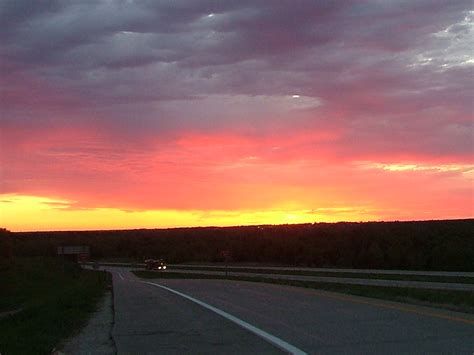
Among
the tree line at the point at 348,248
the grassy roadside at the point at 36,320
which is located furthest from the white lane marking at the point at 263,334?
the tree line at the point at 348,248

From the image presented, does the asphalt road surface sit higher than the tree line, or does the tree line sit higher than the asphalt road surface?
the tree line

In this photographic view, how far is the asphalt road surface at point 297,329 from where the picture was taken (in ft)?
46.8

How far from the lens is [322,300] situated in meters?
27.3

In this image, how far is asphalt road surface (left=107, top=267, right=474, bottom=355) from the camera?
14.3m

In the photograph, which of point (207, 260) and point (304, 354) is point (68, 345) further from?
point (207, 260)

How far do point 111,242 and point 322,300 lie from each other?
16398 cm

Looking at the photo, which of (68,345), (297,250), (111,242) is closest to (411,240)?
(297,250)

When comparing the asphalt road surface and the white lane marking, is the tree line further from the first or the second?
the white lane marking

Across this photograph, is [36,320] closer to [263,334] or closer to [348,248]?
[263,334]

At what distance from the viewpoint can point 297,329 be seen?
57.2 feet

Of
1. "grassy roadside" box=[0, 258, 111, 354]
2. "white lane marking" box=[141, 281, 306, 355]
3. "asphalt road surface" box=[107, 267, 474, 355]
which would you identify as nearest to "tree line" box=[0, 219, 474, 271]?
"grassy roadside" box=[0, 258, 111, 354]

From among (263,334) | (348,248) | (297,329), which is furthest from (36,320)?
(348,248)

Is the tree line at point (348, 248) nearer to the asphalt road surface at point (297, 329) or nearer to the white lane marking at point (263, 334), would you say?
the asphalt road surface at point (297, 329)

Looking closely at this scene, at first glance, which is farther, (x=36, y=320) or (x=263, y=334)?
(x=36, y=320)
